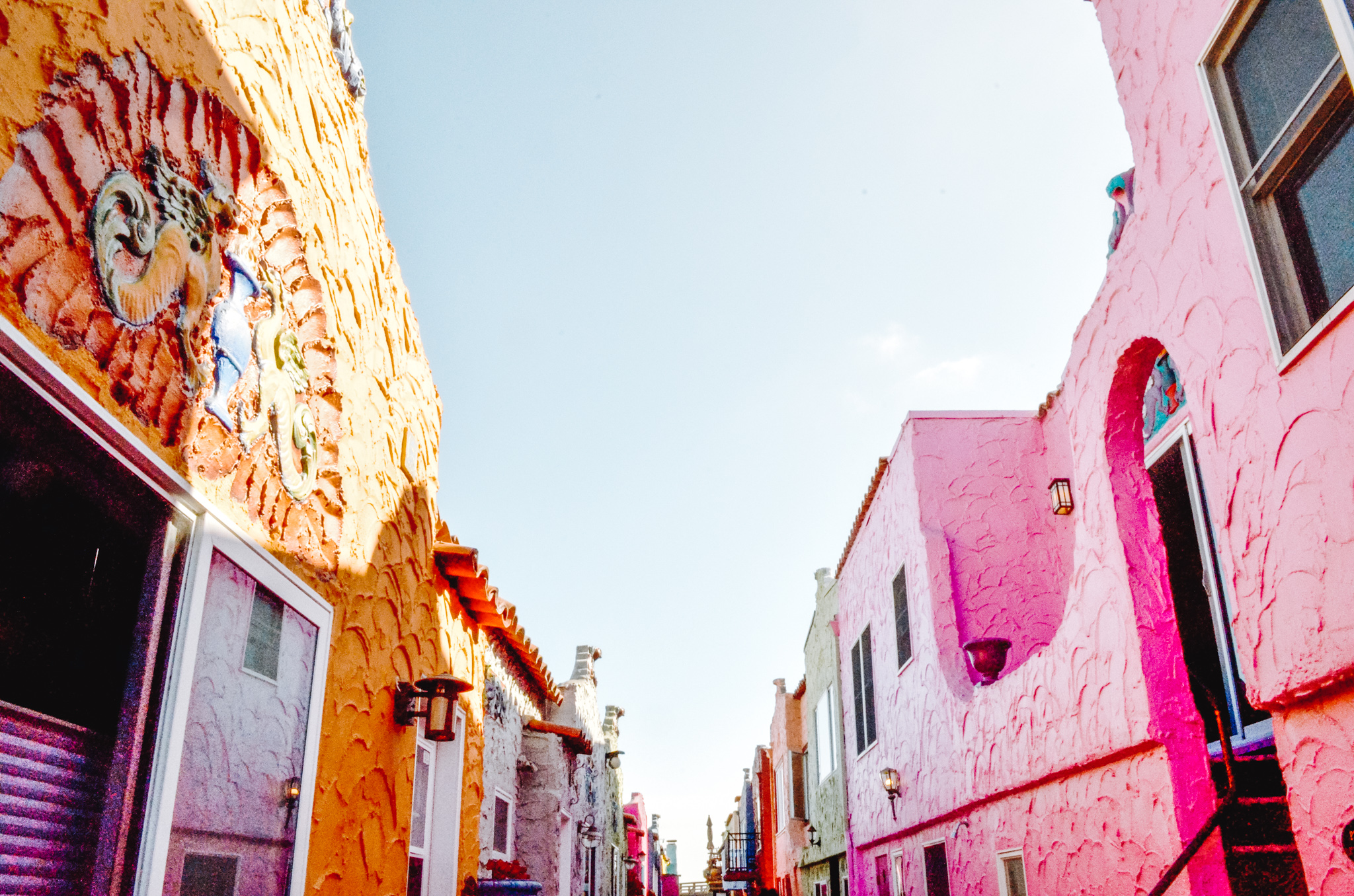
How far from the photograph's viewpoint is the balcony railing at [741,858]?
26.5 meters

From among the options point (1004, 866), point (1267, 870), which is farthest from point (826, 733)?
point (1267, 870)

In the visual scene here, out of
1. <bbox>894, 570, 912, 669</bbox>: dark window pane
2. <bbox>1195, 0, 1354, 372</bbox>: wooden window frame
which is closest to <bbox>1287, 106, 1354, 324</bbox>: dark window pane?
<bbox>1195, 0, 1354, 372</bbox>: wooden window frame

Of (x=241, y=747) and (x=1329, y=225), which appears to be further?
(x=1329, y=225)

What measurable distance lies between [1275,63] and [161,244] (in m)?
3.91

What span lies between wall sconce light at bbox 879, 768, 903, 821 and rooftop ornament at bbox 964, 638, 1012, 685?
2.54 m

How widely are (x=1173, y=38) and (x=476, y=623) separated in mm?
5529

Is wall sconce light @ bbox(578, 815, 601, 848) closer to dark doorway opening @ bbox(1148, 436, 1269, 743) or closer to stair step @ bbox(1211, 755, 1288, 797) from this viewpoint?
dark doorway opening @ bbox(1148, 436, 1269, 743)

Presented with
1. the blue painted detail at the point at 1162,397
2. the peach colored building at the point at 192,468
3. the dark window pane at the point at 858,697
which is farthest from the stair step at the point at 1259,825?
the dark window pane at the point at 858,697

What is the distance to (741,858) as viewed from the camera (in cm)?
3266

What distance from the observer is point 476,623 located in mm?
6777

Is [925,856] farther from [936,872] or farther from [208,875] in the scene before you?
[208,875]

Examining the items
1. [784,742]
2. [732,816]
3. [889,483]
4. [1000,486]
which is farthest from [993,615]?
[732,816]

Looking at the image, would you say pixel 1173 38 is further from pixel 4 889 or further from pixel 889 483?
pixel 889 483

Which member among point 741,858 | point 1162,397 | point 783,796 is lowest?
point 741,858
